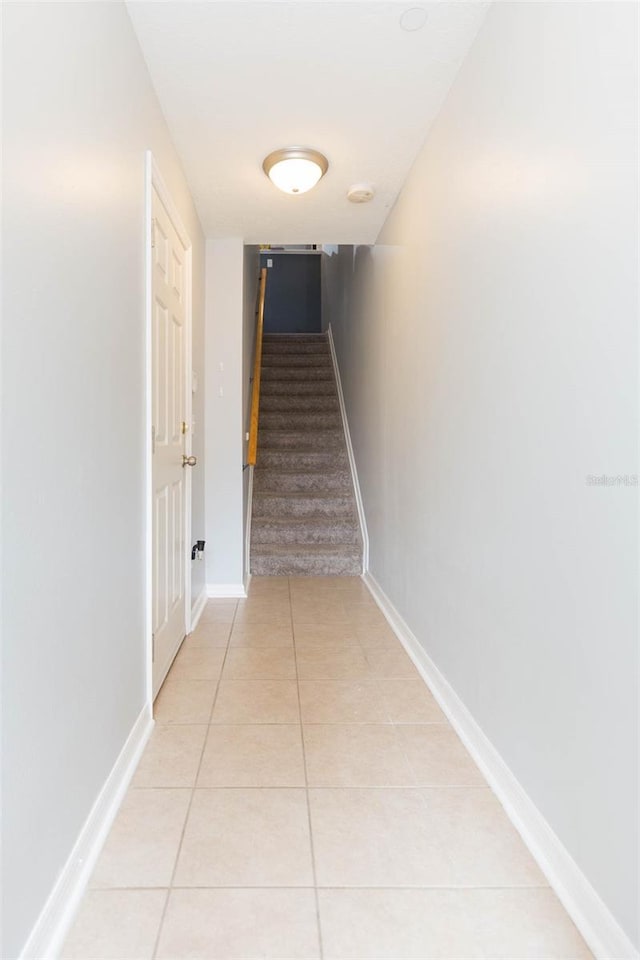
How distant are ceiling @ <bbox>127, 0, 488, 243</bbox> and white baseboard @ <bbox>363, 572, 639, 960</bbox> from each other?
87.5 inches

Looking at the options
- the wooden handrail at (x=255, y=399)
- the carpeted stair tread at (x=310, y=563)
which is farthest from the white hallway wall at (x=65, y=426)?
the carpeted stair tread at (x=310, y=563)

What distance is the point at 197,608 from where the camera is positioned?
9.70 feet

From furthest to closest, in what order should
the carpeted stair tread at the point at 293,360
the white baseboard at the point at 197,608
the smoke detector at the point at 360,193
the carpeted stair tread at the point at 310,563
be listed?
the carpeted stair tread at the point at 293,360, the carpeted stair tread at the point at 310,563, the white baseboard at the point at 197,608, the smoke detector at the point at 360,193

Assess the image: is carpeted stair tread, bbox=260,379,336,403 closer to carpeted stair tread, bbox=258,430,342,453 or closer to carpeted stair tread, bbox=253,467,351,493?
carpeted stair tread, bbox=258,430,342,453

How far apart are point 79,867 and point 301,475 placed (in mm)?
3712

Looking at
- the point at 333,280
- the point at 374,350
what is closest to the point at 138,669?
the point at 374,350

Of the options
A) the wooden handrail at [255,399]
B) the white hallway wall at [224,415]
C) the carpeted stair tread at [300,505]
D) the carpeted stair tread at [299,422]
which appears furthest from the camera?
the carpeted stair tread at [299,422]

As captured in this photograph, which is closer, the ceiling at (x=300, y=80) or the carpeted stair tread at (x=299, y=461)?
the ceiling at (x=300, y=80)

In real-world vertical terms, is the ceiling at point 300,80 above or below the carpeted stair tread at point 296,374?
above

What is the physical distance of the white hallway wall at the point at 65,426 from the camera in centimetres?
90

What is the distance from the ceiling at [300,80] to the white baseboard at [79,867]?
2243 millimetres

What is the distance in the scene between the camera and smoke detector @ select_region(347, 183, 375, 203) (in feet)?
8.64

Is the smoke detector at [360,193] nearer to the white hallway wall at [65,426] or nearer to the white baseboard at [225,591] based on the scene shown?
the white hallway wall at [65,426]

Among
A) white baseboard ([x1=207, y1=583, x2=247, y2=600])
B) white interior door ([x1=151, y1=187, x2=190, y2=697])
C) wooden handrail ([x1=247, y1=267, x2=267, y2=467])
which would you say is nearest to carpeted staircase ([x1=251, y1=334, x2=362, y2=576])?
wooden handrail ([x1=247, y1=267, x2=267, y2=467])
